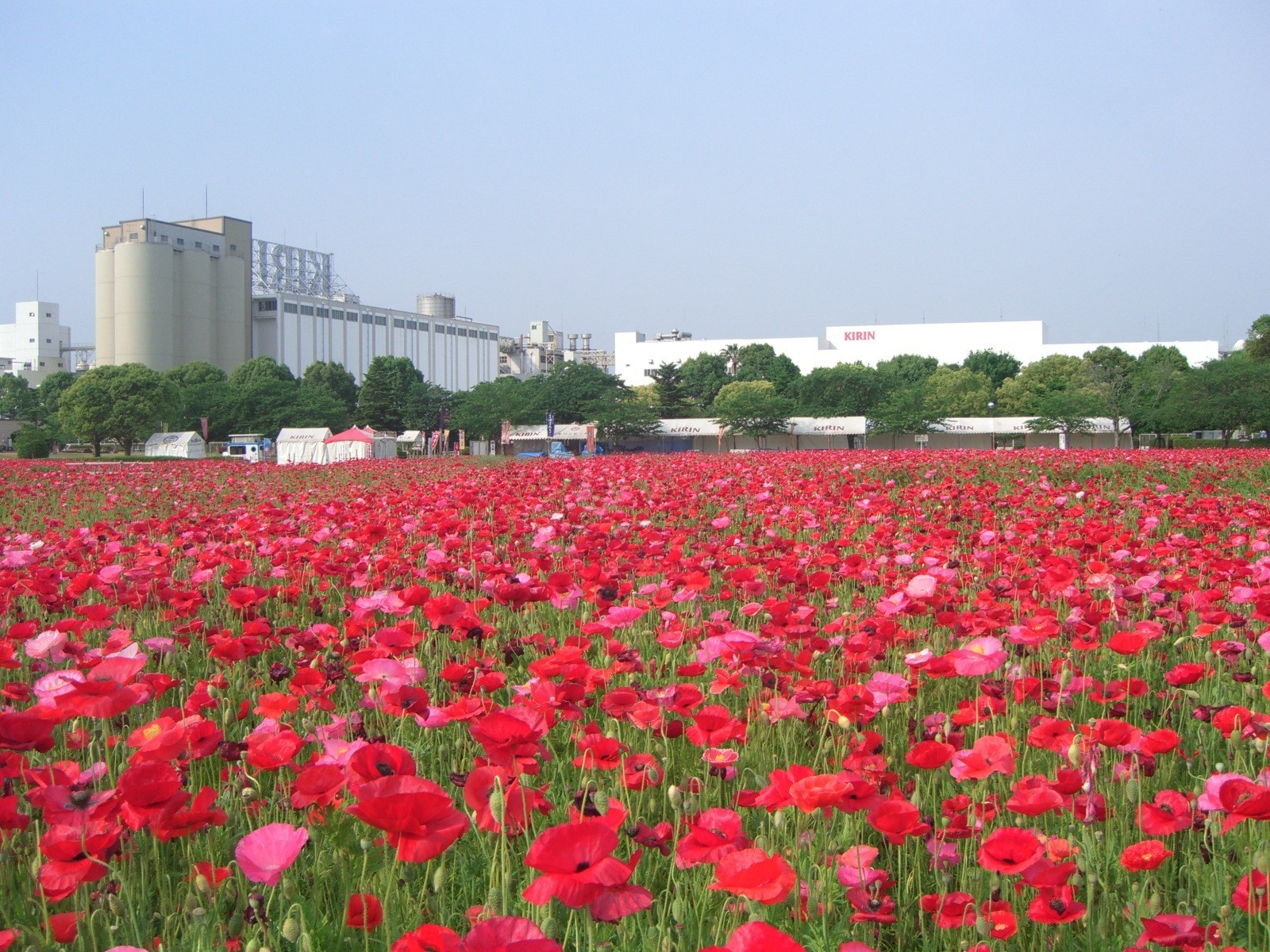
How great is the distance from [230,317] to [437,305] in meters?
32.4

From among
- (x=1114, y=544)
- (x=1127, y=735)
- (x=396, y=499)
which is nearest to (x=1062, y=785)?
(x=1127, y=735)

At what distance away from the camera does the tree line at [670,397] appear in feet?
153

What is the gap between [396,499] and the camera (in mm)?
6641

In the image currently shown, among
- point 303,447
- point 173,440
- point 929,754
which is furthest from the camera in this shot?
point 173,440

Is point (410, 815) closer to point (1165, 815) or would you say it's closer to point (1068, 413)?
point (1165, 815)

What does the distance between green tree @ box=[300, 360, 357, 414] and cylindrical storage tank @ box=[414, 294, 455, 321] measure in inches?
1578

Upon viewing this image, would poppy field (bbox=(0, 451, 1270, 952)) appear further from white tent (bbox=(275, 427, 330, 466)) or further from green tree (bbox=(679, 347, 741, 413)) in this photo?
green tree (bbox=(679, 347, 741, 413))

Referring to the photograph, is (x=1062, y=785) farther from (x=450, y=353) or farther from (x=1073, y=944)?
(x=450, y=353)

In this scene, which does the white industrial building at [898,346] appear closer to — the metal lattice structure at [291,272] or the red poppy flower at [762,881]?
the metal lattice structure at [291,272]

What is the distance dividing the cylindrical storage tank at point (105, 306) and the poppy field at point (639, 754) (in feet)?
299

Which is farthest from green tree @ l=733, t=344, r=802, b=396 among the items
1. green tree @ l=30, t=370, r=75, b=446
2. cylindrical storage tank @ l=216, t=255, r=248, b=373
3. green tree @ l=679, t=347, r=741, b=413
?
green tree @ l=30, t=370, r=75, b=446

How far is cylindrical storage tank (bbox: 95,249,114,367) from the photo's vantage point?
3369 inches

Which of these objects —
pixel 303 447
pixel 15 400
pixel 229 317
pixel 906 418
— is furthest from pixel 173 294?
pixel 906 418

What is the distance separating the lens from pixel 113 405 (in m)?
48.3
